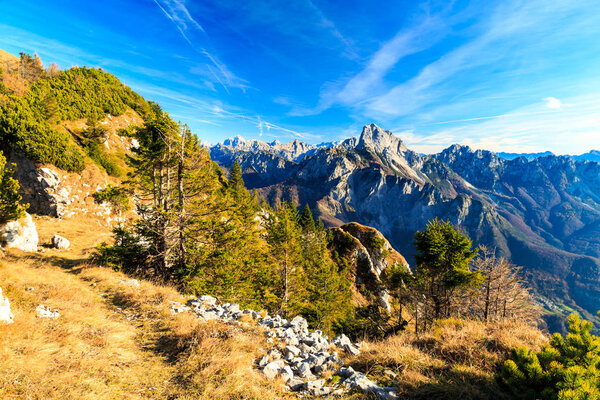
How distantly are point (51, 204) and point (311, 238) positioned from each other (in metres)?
33.1

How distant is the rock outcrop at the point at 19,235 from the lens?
50.6 feet

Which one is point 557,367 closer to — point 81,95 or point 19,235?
point 19,235

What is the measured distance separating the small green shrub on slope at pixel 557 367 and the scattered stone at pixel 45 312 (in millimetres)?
12624

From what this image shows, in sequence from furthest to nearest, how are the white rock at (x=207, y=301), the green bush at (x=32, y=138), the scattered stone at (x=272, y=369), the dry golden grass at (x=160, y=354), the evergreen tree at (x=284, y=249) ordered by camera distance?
the green bush at (x=32, y=138) < the evergreen tree at (x=284, y=249) < the white rock at (x=207, y=301) < the scattered stone at (x=272, y=369) < the dry golden grass at (x=160, y=354)

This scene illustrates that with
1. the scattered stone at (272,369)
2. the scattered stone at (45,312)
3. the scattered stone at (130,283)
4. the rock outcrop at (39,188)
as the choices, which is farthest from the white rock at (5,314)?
the rock outcrop at (39,188)

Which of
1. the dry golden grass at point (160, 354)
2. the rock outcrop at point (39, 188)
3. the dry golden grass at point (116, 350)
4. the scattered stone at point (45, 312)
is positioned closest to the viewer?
the dry golden grass at point (116, 350)

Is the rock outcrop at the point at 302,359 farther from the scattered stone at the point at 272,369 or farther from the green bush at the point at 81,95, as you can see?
the green bush at the point at 81,95

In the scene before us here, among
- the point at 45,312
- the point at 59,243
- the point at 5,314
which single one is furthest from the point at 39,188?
the point at 5,314

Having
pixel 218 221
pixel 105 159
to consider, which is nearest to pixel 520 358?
pixel 218 221

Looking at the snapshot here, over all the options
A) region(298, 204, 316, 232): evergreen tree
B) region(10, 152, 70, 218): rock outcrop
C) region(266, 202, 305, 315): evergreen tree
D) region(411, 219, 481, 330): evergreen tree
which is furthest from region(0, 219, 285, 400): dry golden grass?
region(298, 204, 316, 232): evergreen tree

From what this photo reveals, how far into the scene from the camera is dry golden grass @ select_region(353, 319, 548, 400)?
5.32m

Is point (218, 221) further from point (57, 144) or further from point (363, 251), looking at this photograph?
point (363, 251)

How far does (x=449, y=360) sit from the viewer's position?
7.09m

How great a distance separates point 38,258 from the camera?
15164 mm
